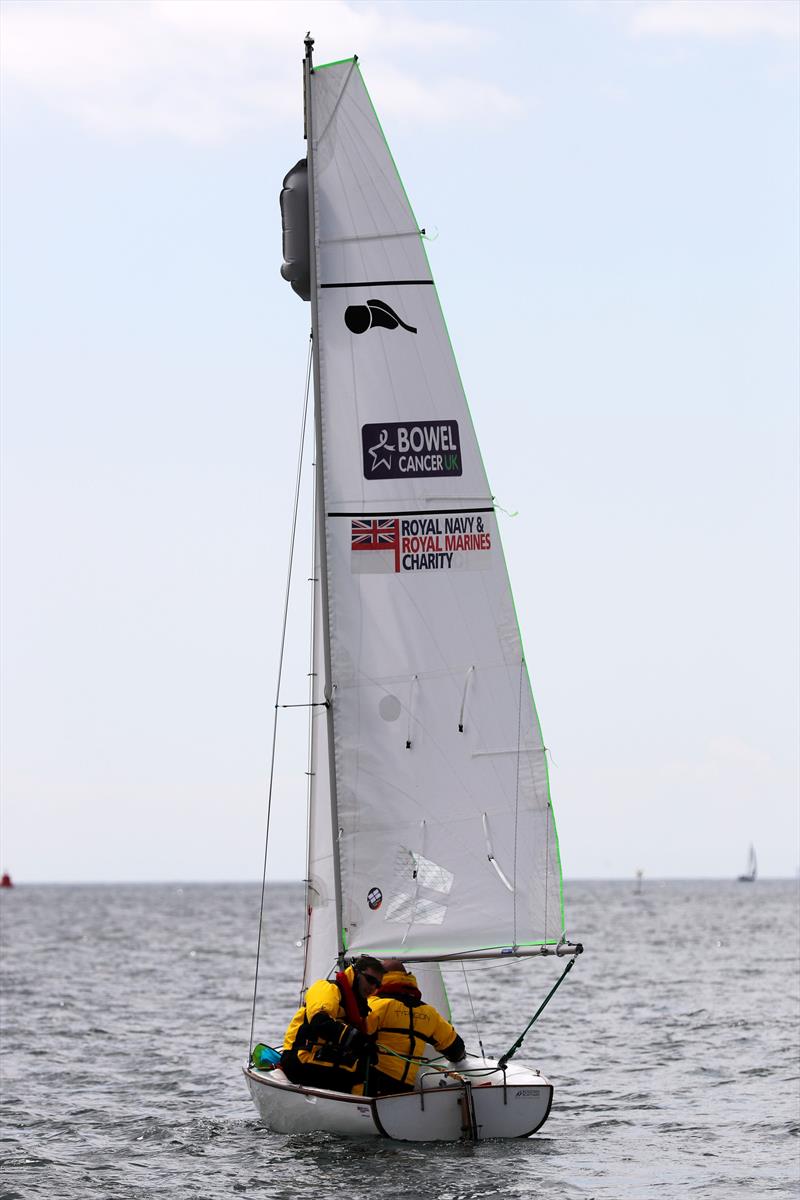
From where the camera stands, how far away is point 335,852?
16.7 m

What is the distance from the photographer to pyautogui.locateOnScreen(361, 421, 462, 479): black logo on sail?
1714 cm

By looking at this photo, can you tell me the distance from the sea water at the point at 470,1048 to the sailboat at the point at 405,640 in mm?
901

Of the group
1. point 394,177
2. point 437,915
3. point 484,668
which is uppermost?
point 394,177

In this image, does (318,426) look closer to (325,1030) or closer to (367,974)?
(367,974)

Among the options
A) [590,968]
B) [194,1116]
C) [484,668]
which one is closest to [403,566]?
[484,668]

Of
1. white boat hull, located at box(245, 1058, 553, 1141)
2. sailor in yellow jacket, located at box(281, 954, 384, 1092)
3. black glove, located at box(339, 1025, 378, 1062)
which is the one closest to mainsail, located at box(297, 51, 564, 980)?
sailor in yellow jacket, located at box(281, 954, 384, 1092)

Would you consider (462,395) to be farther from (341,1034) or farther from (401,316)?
(341,1034)

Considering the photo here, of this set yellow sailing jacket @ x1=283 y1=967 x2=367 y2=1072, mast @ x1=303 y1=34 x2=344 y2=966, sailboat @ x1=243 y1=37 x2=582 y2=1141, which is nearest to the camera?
yellow sailing jacket @ x1=283 y1=967 x2=367 y2=1072

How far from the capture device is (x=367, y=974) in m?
16.7

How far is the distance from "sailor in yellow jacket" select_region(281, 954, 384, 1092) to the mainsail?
0.33 metres

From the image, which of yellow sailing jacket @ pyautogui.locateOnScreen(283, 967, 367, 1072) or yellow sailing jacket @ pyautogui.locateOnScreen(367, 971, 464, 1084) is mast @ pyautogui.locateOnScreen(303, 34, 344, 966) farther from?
yellow sailing jacket @ pyautogui.locateOnScreen(367, 971, 464, 1084)

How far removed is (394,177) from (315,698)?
5.50 meters

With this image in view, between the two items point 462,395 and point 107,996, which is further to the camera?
point 107,996

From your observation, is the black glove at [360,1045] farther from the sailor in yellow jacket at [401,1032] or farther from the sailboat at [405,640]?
the sailboat at [405,640]
